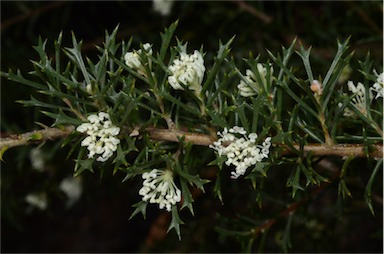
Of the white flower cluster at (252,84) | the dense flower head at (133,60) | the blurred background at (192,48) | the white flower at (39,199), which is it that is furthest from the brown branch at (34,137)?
the white flower at (39,199)

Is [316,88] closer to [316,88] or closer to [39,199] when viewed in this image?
[316,88]

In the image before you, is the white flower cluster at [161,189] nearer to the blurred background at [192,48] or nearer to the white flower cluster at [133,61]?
the white flower cluster at [133,61]

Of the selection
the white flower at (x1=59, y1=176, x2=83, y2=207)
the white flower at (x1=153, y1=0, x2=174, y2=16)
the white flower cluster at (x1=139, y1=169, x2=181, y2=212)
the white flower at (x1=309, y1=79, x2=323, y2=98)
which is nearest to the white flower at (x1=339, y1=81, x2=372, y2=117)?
the white flower at (x1=309, y1=79, x2=323, y2=98)

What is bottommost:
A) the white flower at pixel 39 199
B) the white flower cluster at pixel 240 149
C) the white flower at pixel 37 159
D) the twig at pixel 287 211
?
the white flower at pixel 39 199

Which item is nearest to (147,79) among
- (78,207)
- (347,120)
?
(347,120)

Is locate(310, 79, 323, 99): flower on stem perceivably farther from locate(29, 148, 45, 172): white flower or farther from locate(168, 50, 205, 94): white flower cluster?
locate(29, 148, 45, 172): white flower

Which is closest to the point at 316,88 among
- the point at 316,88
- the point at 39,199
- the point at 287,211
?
the point at 316,88

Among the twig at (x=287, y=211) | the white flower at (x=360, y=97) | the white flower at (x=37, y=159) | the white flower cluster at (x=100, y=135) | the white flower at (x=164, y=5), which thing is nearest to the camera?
the white flower cluster at (x=100, y=135)

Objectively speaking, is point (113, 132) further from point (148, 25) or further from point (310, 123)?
point (148, 25)
